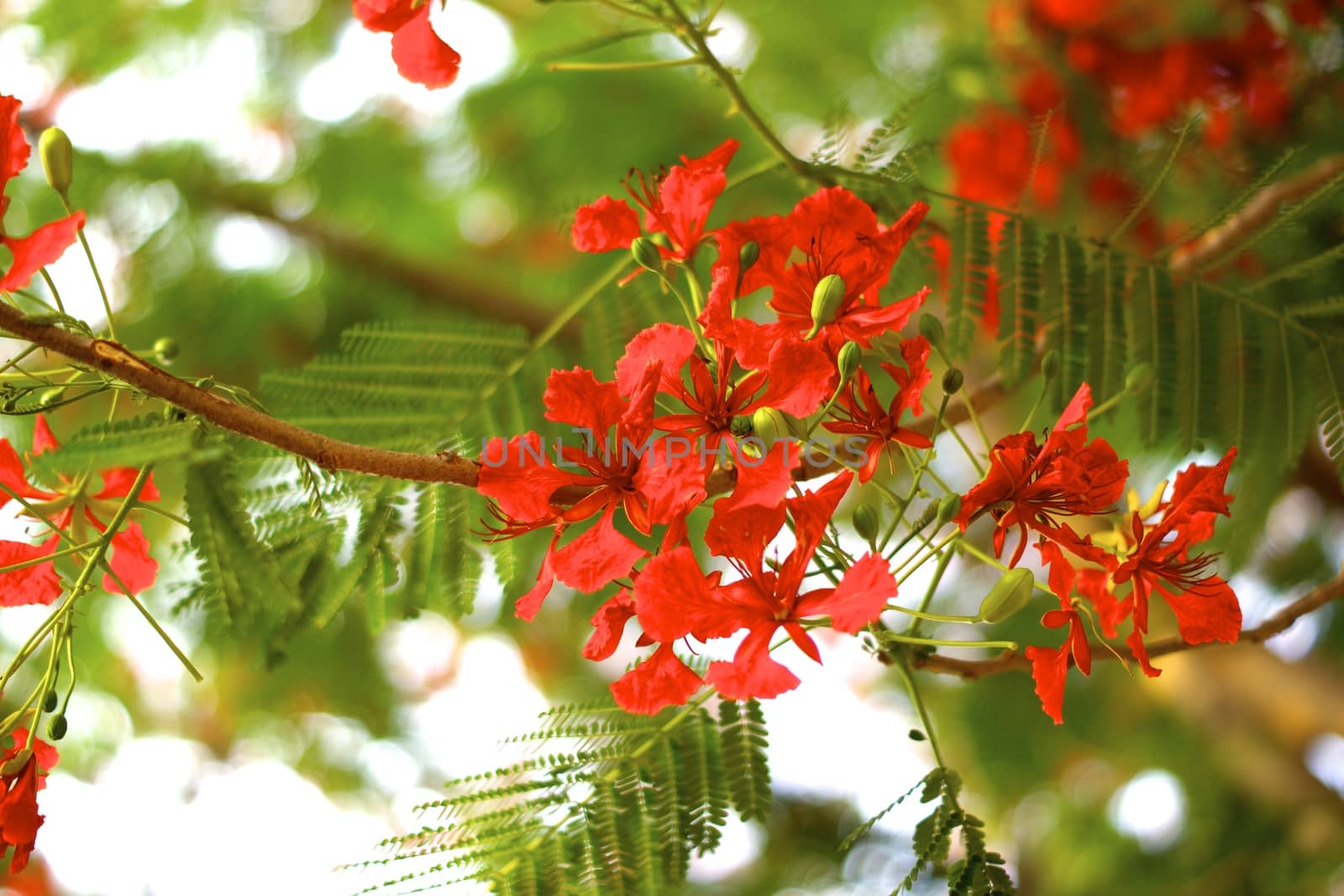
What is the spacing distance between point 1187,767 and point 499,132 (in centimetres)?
298

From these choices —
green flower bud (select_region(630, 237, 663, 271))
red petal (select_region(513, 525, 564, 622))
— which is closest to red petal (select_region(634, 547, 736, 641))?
red petal (select_region(513, 525, 564, 622))

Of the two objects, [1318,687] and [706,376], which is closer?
[706,376]

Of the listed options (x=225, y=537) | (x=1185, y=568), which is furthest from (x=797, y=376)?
(x=225, y=537)

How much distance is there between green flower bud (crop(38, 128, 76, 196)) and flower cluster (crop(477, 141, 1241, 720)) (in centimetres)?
47

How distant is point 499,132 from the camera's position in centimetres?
354

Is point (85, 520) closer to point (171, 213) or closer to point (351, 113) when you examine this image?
point (171, 213)

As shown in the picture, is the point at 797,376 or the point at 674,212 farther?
the point at 674,212

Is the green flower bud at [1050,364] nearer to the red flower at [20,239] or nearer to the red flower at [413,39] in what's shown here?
the red flower at [413,39]

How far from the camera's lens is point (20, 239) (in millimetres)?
813

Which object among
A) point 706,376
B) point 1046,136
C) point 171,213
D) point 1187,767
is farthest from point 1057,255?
point 1187,767

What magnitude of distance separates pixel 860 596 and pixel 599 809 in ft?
1.63

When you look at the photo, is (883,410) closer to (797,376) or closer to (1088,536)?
(797,376)

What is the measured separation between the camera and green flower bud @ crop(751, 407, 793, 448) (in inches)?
32.9

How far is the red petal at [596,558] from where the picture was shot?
837 mm
